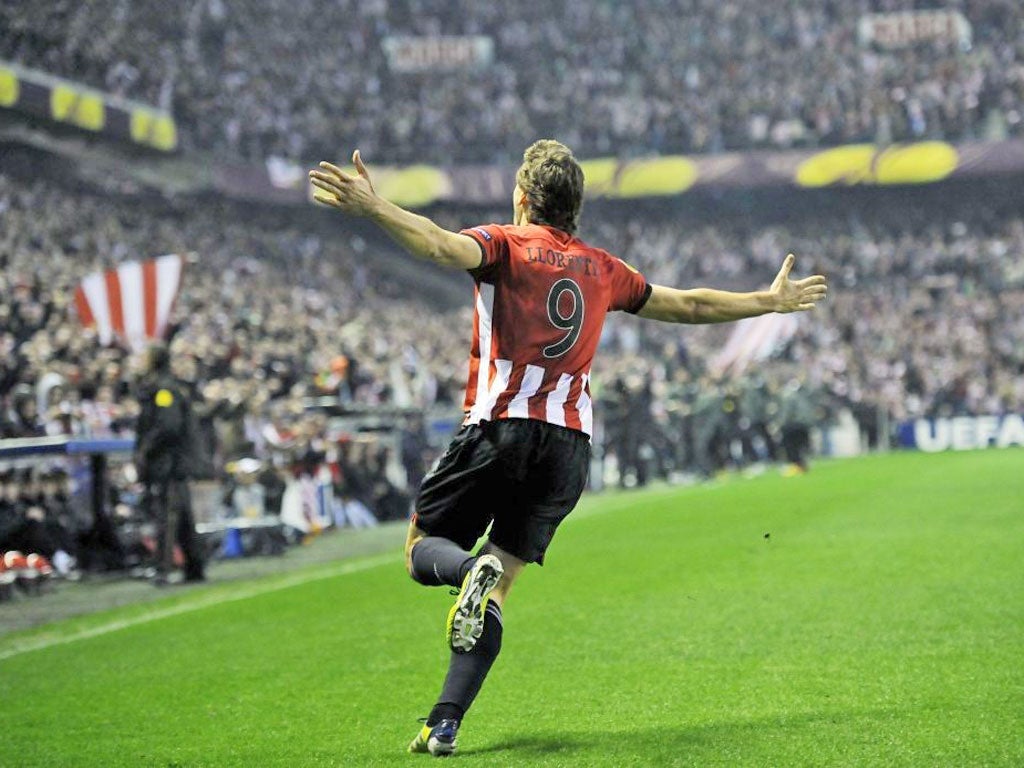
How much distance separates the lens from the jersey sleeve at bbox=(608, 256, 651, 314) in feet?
17.3

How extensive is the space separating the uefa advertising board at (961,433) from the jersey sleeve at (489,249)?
2942cm

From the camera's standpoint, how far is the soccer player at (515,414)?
493 cm

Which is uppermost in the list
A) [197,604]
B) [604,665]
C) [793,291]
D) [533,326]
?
[793,291]

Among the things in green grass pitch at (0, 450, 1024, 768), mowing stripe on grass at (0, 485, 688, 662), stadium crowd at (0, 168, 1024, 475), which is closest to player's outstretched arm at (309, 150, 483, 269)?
green grass pitch at (0, 450, 1024, 768)

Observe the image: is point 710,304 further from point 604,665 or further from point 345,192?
point 604,665

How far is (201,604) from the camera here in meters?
11.1

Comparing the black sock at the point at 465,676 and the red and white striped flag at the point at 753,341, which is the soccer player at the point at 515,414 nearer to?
the black sock at the point at 465,676

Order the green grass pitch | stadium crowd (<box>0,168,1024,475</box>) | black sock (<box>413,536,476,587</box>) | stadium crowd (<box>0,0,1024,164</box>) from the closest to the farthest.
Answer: black sock (<box>413,536,476,587</box>)
the green grass pitch
stadium crowd (<box>0,168,1024,475</box>)
stadium crowd (<box>0,0,1024,164</box>)

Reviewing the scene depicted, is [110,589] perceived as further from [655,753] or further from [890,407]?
[890,407]

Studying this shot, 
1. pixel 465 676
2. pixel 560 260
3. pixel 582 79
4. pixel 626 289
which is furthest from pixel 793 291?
pixel 582 79

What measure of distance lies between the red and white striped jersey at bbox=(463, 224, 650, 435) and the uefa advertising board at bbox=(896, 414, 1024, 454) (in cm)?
2913

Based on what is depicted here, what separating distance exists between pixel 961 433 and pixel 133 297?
2232 cm

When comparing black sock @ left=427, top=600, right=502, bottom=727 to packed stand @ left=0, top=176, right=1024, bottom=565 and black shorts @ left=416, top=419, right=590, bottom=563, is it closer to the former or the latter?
black shorts @ left=416, top=419, right=590, bottom=563

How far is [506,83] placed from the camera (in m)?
47.9
